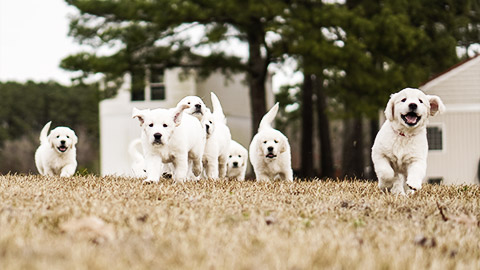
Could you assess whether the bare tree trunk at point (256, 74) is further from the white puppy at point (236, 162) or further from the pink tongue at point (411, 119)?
the pink tongue at point (411, 119)

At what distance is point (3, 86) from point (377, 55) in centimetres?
3553

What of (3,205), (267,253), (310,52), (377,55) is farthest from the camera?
(377,55)

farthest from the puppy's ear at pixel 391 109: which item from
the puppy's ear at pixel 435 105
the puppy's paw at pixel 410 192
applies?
the puppy's paw at pixel 410 192

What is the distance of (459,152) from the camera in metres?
23.4

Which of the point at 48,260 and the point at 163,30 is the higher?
the point at 163,30

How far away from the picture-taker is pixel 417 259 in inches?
142

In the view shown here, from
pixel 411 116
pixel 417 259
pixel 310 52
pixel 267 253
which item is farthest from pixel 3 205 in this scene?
pixel 310 52

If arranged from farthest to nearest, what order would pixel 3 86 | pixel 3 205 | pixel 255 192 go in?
pixel 3 86, pixel 255 192, pixel 3 205

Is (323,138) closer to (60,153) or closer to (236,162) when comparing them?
(236,162)

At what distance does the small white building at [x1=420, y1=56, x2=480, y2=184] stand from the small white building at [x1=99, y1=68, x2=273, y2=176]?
10.7 m

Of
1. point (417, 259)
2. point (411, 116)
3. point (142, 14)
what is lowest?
point (417, 259)

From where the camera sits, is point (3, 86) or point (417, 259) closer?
point (417, 259)

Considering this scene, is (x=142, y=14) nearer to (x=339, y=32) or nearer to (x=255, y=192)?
(x=339, y=32)

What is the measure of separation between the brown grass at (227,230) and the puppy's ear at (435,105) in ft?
3.95
